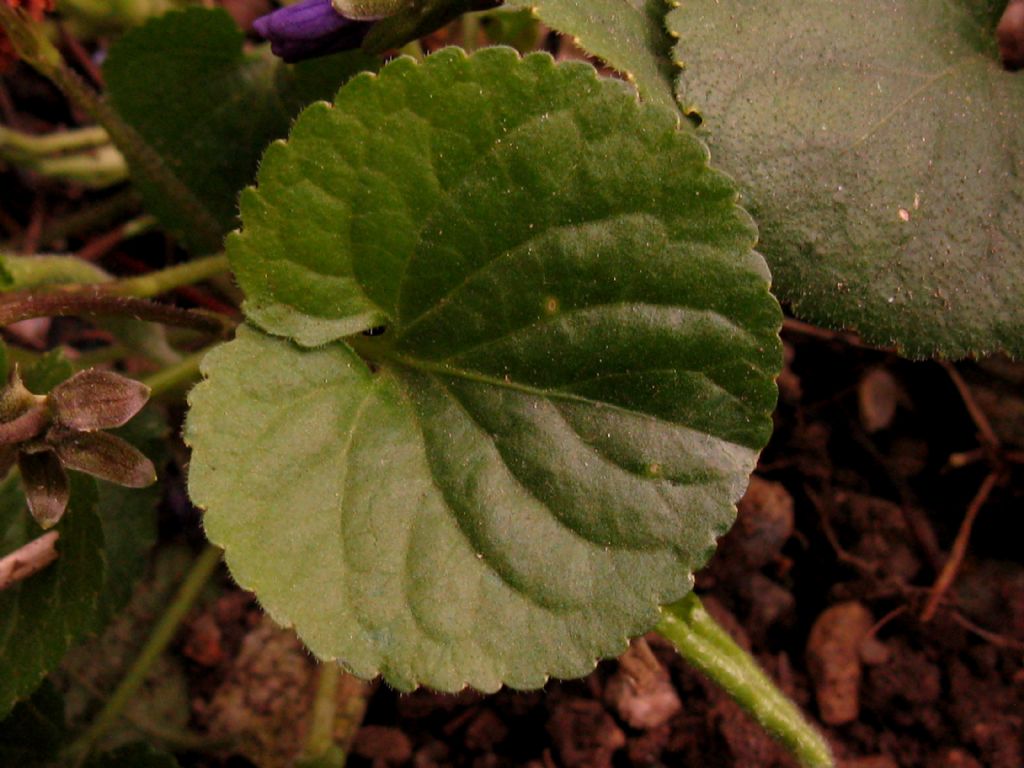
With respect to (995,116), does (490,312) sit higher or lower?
lower

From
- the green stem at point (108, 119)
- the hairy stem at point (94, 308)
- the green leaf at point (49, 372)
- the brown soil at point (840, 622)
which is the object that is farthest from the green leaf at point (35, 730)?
the green stem at point (108, 119)

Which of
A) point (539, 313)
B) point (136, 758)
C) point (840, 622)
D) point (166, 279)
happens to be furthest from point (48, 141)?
point (840, 622)

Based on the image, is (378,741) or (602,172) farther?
(378,741)

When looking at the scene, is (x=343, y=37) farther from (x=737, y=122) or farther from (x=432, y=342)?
(x=737, y=122)

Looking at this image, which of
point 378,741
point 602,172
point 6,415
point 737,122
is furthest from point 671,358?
point 378,741

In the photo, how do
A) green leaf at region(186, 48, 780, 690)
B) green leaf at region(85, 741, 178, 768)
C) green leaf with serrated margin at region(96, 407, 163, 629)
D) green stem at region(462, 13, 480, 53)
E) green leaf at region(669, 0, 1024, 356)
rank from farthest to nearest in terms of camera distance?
green stem at region(462, 13, 480, 53)
green leaf with serrated margin at region(96, 407, 163, 629)
green leaf at region(85, 741, 178, 768)
green leaf at region(669, 0, 1024, 356)
green leaf at region(186, 48, 780, 690)

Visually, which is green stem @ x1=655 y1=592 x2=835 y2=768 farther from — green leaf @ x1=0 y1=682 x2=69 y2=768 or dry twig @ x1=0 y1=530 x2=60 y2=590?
green leaf @ x1=0 y1=682 x2=69 y2=768

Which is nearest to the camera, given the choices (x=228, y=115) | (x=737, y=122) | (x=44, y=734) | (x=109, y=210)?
(x=737, y=122)

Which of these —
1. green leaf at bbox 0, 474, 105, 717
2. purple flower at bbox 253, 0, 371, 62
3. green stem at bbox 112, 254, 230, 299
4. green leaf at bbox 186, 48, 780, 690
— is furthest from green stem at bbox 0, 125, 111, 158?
green leaf at bbox 186, 48, 780, 690
